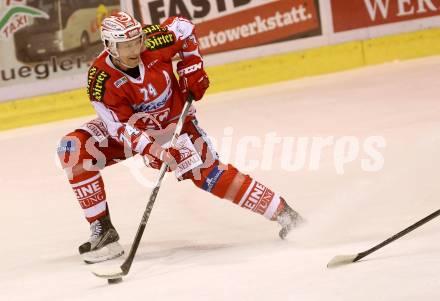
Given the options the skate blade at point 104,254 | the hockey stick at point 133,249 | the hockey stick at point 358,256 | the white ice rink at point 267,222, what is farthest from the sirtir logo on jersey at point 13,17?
the hockey stick at point 358,256

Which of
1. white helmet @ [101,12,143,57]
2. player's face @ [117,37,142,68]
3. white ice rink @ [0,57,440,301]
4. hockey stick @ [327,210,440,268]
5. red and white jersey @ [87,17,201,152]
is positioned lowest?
white ice rink @ [0,57,440,301]

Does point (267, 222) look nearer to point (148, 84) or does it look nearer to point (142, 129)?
point (142, 129)

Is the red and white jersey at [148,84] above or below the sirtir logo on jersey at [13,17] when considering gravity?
above

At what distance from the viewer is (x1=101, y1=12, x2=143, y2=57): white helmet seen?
4113 mm

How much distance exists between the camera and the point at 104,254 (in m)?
4.39

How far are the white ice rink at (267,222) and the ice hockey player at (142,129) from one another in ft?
0.66

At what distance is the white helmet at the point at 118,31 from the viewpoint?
411 cm

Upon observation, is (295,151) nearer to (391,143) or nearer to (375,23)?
(391,143)

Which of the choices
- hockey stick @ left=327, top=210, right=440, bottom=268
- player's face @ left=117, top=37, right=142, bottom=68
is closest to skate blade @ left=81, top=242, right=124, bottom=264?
player's face @ left=117, top=37, right=142, bottom=68

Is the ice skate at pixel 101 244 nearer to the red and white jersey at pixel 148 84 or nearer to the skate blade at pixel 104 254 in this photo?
the skate blade at pixel 104 254

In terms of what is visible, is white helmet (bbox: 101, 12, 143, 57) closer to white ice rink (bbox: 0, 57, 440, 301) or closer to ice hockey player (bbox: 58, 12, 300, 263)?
ice hockey player (bbox: 58, 12, 300, 263)

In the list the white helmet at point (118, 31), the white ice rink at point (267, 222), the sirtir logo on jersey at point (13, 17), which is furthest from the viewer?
the sirtir logo on jersey at point (13, 17)

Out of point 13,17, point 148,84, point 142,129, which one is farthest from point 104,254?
point 13,17

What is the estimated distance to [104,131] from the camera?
4.56 m
